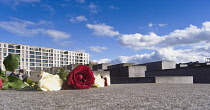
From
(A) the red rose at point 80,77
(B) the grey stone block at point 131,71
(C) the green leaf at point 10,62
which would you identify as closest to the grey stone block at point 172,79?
(B) the grey stone block at point 131,71

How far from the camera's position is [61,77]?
8.98 feet

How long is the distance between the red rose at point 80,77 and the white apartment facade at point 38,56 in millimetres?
81221

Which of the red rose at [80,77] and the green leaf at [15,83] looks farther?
the green leaf at [15,83]

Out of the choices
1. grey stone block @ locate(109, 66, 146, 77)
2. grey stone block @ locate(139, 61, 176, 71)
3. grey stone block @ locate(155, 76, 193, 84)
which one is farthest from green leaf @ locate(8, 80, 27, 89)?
grey stone block @ locate(139, 61, 176, 71)

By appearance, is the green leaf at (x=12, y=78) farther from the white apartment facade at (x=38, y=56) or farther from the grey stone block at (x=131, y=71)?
the white apartment facade at (x=38, y=56)

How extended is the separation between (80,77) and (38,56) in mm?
94491

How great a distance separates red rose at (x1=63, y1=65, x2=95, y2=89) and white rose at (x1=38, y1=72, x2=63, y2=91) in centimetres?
16

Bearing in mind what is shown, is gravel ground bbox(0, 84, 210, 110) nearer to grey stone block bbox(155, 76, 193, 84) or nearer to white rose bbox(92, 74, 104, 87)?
white rose bbox(92, 74, 104, 87)

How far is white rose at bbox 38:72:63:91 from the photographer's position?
93.7 inches

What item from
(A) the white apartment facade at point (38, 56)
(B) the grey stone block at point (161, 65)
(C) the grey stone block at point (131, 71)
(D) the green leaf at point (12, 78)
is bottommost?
(C) the grey stone block at point (131, 71)

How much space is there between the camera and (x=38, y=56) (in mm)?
90938

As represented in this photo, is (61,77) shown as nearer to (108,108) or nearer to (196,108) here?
(108,108)

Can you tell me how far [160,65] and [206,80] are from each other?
11.0 ft

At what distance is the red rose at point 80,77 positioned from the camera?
241 cm
